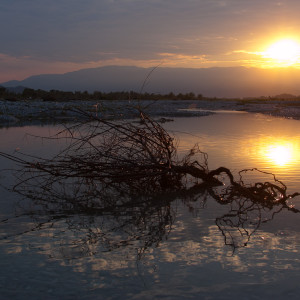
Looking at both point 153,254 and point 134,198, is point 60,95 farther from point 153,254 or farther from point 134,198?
point 153,254

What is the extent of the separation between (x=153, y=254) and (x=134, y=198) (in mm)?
2184

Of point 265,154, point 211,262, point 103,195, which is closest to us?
point 211,262

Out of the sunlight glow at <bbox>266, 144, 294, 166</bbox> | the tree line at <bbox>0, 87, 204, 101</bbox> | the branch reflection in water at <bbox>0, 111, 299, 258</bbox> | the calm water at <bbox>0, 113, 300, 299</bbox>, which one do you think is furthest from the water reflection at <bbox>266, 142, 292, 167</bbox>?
the tree line at <bbox>0, 87, 204, 101</bbox>

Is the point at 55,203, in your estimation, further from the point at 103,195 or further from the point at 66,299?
the point at 66,299

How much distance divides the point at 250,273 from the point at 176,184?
3209 mm

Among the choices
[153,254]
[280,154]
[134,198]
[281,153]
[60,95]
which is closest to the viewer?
[153,254]

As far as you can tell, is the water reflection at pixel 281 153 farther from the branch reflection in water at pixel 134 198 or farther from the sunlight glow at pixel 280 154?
the branch reflection in water at pixel 134 198

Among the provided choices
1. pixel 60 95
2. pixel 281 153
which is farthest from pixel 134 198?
pixel 60 95

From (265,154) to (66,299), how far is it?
7206 millimetres

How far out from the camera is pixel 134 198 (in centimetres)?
594

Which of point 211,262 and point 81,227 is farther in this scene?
point 81,227

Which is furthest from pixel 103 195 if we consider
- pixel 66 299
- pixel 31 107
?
pixel 31 107

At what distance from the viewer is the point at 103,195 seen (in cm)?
605

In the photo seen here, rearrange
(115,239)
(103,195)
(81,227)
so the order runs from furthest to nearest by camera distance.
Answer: (103,195) → (81,227) → (115,239)
